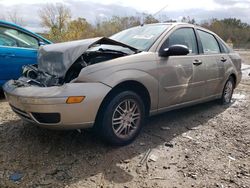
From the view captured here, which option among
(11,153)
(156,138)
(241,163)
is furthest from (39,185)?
(241,163)

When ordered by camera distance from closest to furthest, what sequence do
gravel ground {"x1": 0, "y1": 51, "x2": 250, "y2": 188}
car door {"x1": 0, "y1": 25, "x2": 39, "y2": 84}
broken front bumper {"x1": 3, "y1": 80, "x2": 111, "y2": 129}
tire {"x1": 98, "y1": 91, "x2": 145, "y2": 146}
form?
1. gravel ground {"x1": 0, "y1": 51, "x2": 250, "y2": 188}
2. broken front bumper {"x1": 3, "y1": 80, "x2": 111, "y2": 129}
3. tire {"x1": 98, "y1": 91, "x2": 145, "y2": 146}
4. car door {"x1": 0, "y1": 25, "x2": 39, "y2": 84}

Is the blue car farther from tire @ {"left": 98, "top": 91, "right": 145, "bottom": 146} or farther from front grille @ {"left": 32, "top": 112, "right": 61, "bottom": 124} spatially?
tire @ {"left": 98, "top": 91, "right": 145, "bottom": 146}

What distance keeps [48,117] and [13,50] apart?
283cm

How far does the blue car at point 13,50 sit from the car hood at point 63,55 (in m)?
1.76

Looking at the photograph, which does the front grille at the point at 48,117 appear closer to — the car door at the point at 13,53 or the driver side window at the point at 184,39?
the driver side window at the point at 184,39

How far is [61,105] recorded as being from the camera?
2744 mm

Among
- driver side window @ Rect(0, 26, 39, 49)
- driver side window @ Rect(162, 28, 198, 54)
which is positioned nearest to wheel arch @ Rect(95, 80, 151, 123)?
driver side window @ Rect(162, 28, 198, 54)

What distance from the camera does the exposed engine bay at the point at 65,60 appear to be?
3100mm

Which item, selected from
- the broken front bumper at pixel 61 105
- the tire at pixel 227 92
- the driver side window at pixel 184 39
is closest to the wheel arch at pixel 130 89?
the broken front bumper at pixel 61 105

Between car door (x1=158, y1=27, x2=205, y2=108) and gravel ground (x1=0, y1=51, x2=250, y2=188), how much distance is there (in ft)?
1.66

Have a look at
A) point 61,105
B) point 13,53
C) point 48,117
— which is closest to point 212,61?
point 61,105

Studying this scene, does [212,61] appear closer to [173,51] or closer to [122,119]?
[173,51]

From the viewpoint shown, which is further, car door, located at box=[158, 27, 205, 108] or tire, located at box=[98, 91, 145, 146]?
car door, located at box=[158, 27, 205, 108]

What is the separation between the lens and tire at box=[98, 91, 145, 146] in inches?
121
